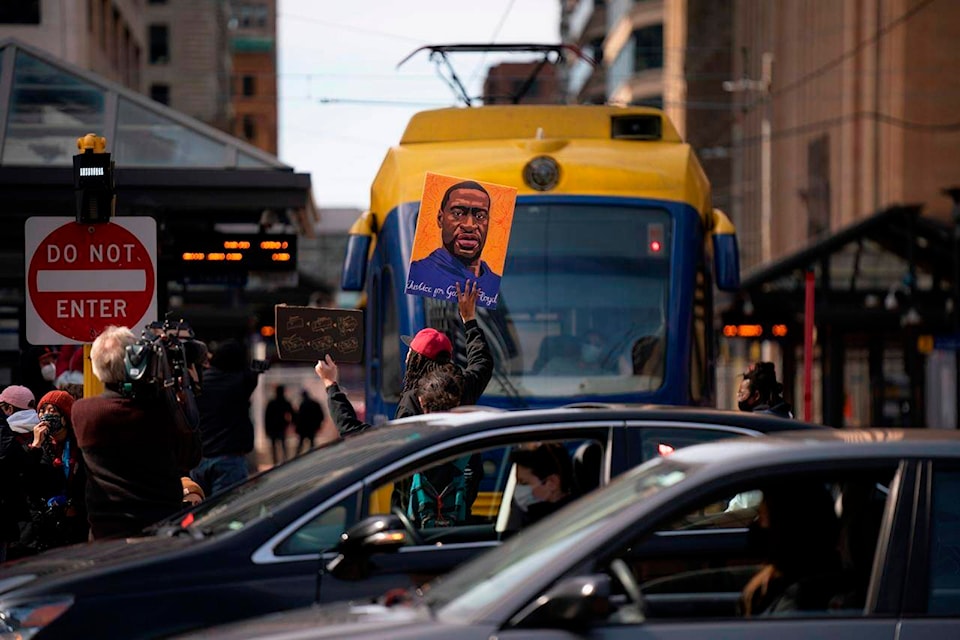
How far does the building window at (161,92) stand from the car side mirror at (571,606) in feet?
240

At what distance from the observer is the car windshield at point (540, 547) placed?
5246mm

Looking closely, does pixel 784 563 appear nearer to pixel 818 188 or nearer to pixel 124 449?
pixel 124 449

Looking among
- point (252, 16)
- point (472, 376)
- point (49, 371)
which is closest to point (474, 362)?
point (472, 376)

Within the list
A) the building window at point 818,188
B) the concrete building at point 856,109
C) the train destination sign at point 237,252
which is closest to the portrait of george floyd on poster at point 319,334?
the train destination sign at point 237,252

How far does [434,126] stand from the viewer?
16.1 m

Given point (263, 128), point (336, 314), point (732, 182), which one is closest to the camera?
point (336, 314)

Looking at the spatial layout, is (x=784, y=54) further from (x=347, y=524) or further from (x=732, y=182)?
(x=347, y=524)

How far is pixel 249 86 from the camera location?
13562cm

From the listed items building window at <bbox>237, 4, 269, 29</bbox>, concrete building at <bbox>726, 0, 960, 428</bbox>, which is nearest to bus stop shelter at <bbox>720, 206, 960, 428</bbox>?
concrete building at <bbox>726, 0, 960, 428</bbox>

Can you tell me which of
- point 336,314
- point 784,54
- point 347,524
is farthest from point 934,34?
point 347,524

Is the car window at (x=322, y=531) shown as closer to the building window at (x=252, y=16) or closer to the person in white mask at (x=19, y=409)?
the person in white mask at (x=19, y=409)

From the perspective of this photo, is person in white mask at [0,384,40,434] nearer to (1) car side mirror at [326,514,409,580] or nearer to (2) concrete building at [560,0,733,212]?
(1) car side mirror at [326,514,409,580]

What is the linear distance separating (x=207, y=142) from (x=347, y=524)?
12.2 m

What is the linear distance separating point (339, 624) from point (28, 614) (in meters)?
1.80
